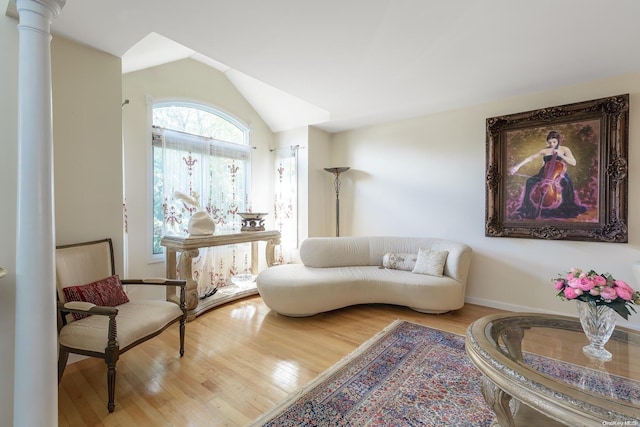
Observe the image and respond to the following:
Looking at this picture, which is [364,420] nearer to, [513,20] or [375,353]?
[375,353]

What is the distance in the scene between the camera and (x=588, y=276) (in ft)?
4.98

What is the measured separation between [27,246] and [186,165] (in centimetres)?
256

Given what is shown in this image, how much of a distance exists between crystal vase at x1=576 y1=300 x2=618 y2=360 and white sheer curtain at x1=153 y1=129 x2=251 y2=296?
3528 mm

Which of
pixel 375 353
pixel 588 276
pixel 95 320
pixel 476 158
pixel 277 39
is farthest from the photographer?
pixel 476 158

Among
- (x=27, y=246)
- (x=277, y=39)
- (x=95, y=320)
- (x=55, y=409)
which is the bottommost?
(x=55, y=409)

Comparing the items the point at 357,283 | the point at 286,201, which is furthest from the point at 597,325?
the point at 286,201

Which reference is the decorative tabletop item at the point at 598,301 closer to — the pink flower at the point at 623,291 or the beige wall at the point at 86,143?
the pink flower at the point at 623,291

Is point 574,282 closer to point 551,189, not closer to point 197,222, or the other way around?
point 551,189

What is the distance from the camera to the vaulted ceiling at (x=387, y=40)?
2.10 metres

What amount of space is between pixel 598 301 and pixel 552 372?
484 millimetres

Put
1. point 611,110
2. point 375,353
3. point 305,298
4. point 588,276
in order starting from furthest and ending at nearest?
point 305,298
point 611,110
point 375,353
point 588,276

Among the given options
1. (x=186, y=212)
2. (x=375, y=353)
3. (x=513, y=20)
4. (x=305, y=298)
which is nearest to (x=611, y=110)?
(x=513, y=20)

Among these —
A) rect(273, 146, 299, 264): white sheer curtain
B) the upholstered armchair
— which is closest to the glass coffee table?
the upholstered armchair

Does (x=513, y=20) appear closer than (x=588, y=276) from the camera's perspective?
No
